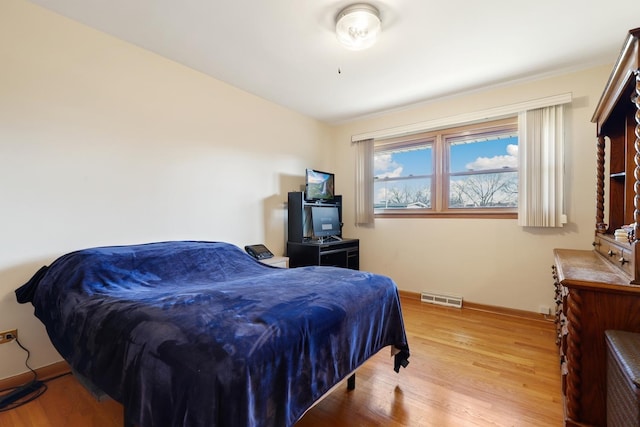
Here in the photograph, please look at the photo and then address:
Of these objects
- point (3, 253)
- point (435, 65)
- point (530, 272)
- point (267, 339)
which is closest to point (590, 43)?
point (435, 65)

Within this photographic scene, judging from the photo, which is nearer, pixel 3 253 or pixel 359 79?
pixel 3 253

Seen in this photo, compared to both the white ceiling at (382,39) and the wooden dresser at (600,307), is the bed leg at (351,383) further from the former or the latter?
the white ceiling at (382,39)

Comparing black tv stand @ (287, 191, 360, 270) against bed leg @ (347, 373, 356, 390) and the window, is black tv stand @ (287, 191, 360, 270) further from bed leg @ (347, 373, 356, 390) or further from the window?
bed leg @ (347, 373, 356, 390)

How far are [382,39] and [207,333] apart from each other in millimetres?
2453

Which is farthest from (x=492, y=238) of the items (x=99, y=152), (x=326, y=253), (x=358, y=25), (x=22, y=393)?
(x=22, y=393)

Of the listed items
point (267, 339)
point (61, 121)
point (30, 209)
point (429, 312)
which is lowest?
point (429, 312)

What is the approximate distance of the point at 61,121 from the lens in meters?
2.14

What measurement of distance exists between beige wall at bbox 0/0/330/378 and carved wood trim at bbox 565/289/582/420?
2.92 meters

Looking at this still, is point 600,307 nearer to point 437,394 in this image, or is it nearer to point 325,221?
point 437,394

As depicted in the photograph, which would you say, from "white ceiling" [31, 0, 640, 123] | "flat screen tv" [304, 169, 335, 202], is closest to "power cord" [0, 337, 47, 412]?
"white ceiling" [31, 0, 640, 123]

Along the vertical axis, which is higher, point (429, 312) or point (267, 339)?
point (267, 339)

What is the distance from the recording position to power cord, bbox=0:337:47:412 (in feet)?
5.74

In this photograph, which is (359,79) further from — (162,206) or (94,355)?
(94,355)

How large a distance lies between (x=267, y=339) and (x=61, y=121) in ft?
7.45
